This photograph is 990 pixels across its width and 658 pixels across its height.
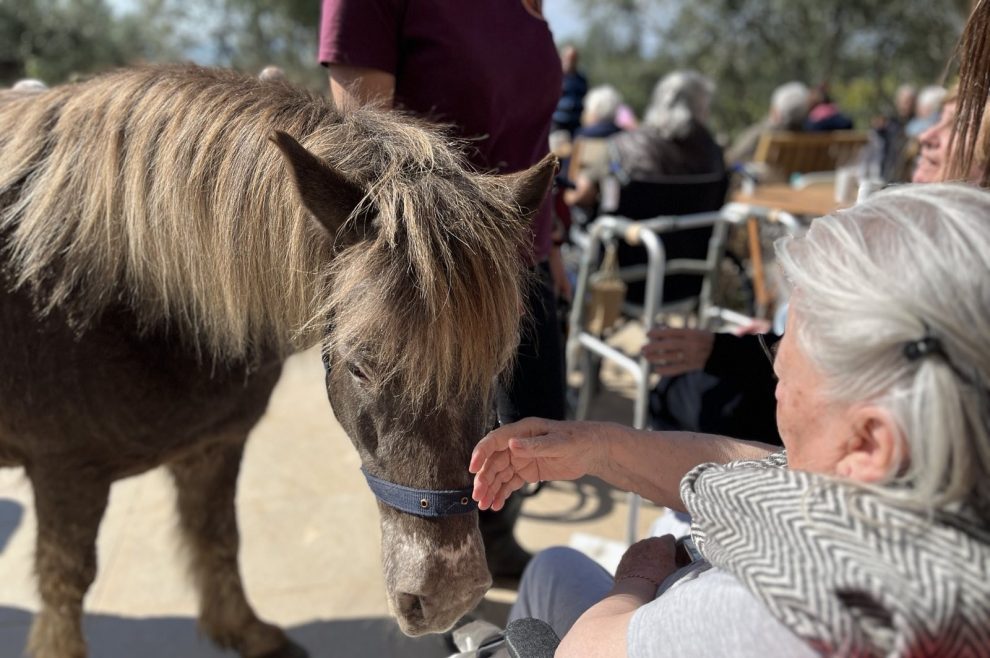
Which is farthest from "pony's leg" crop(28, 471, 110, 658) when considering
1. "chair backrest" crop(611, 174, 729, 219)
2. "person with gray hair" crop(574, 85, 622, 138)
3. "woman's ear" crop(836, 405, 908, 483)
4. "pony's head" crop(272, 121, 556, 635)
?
"person with gray hair" crop(574, 85, 622, 138)

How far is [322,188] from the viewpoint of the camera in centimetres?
123

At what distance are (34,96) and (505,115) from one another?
3.94 ft

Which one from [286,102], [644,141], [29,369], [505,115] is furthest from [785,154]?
[29,369]

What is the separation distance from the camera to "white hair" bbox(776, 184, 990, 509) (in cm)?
77

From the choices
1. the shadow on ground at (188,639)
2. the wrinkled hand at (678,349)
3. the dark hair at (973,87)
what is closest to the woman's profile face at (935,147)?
the dark hair at (973,87)

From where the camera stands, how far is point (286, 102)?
1.49 m

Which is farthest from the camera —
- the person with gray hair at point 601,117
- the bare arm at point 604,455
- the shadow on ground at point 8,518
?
the person with gray hair at point 601,117

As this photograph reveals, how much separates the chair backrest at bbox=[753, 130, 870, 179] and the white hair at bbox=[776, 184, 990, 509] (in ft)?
19.3

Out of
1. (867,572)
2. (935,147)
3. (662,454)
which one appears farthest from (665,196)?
(867,572)

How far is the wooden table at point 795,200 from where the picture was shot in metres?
3.93

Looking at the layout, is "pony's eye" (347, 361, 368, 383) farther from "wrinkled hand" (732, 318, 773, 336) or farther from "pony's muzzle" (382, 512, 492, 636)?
"wrinkled hand" (732, 318, 773, 336)

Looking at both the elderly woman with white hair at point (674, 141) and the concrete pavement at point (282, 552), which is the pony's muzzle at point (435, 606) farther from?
the elderly woman with white hair at point (674, 141)

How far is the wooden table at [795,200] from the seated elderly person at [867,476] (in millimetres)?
3032

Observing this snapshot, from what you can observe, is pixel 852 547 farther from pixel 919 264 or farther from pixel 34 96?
pixel 34 96
